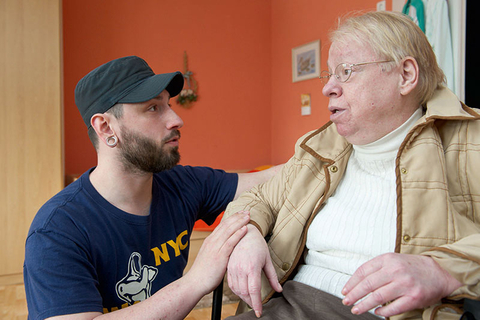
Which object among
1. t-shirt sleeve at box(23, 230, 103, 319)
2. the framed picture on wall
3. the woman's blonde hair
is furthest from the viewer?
the framed picture on wall

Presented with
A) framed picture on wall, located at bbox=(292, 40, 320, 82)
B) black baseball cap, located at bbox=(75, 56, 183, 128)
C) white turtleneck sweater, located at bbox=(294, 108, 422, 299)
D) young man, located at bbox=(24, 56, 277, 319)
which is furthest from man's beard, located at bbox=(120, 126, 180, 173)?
framed picture on wall, located at bbox=(292, 40, 320, 82)

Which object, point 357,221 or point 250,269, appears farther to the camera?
point 357,221

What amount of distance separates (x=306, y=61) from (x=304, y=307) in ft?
13.1

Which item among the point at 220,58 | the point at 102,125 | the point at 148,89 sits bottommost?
the point at 102,125

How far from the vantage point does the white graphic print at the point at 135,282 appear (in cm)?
135

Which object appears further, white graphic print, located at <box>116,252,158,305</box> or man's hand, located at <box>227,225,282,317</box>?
white graphic print, located at <box>116,252,158,305</box>

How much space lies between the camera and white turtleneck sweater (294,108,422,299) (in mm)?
1168

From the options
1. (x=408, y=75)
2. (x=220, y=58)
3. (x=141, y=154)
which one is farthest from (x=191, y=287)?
(x=220, y=58)

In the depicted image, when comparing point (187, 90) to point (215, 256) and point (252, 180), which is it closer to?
point (252, 180)

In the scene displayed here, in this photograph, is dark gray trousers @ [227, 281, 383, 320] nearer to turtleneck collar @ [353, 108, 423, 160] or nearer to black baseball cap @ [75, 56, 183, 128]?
turtleneck collar @ [353, 108, 423, 160]

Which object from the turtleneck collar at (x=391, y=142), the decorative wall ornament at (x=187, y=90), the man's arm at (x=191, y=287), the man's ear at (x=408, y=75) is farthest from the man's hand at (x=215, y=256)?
the decorative wall ornament at (x=187, y=90)

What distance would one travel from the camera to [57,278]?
43.8 inches

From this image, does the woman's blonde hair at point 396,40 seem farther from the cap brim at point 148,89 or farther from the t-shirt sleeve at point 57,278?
the t-shirt sleeve at point 57,278

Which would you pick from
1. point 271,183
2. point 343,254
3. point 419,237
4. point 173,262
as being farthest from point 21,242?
point 419,237
